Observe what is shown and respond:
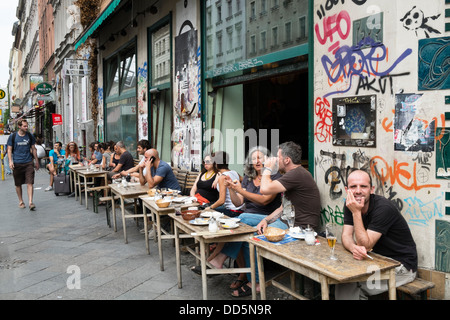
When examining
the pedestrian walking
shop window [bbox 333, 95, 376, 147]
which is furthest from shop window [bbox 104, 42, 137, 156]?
shop window [bbox 333, 95, 376, 147]

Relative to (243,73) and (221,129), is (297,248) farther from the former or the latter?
(221,129)

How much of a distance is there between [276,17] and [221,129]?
2.42 m

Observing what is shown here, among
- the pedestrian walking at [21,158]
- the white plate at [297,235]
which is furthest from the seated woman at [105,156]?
the white plate at [297,235]

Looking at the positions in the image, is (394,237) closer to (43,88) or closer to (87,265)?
(87,265)

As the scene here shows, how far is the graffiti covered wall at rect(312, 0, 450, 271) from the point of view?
3.26 metres

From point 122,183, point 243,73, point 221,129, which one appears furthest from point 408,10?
point 122,183

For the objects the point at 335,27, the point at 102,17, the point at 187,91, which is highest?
the point at 102,17

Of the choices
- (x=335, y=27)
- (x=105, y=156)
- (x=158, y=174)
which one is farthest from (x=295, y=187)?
(x=105, y=156)

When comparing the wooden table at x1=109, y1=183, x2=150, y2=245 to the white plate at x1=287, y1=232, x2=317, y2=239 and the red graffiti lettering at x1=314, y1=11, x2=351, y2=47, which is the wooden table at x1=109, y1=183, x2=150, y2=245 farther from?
the red graffiti lettering at x1=314, y1=11, x2=351, y2=47

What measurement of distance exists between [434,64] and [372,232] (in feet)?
4.91

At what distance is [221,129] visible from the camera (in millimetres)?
7184

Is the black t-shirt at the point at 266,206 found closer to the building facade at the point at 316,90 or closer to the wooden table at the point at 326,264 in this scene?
the building facade at the point at 316,90

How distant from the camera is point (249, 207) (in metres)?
4.56
